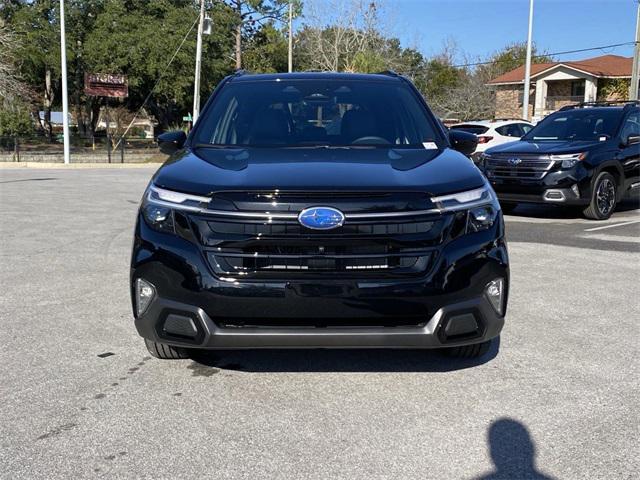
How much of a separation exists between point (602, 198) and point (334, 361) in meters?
7.78

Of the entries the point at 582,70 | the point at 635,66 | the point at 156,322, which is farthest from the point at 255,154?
the point at 582,70

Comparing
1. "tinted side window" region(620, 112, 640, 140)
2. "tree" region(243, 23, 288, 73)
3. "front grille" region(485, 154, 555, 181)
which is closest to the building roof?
"tree" region(243, 23, 288, 73)

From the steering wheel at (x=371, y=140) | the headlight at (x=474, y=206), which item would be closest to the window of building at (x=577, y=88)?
the steering wheel at (x=371, y=140)

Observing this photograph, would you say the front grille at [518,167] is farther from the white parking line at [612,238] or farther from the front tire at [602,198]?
the white parking line at [612,238]

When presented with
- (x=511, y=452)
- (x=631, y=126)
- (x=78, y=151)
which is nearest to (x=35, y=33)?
(x=78, y=151)

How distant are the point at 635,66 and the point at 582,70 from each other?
2341 centimetres

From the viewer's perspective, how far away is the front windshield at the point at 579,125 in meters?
11.0

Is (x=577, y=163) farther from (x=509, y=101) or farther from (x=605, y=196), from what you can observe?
(x=509, y=101)

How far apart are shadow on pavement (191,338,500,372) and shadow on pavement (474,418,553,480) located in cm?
78

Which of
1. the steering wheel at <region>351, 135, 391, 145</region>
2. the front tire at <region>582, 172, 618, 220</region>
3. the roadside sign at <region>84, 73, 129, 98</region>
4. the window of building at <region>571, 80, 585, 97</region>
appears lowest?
the front tire at <region>582, 172, 618, 220</region>

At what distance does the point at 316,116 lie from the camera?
4.84m

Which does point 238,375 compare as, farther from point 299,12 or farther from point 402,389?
point 299,12

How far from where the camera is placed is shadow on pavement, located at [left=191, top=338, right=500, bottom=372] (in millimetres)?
4094

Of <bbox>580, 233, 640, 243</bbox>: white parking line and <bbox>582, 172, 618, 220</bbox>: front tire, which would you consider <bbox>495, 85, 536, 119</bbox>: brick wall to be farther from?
<bbox>580, 233, 640, 243</bbox>: white parking line
